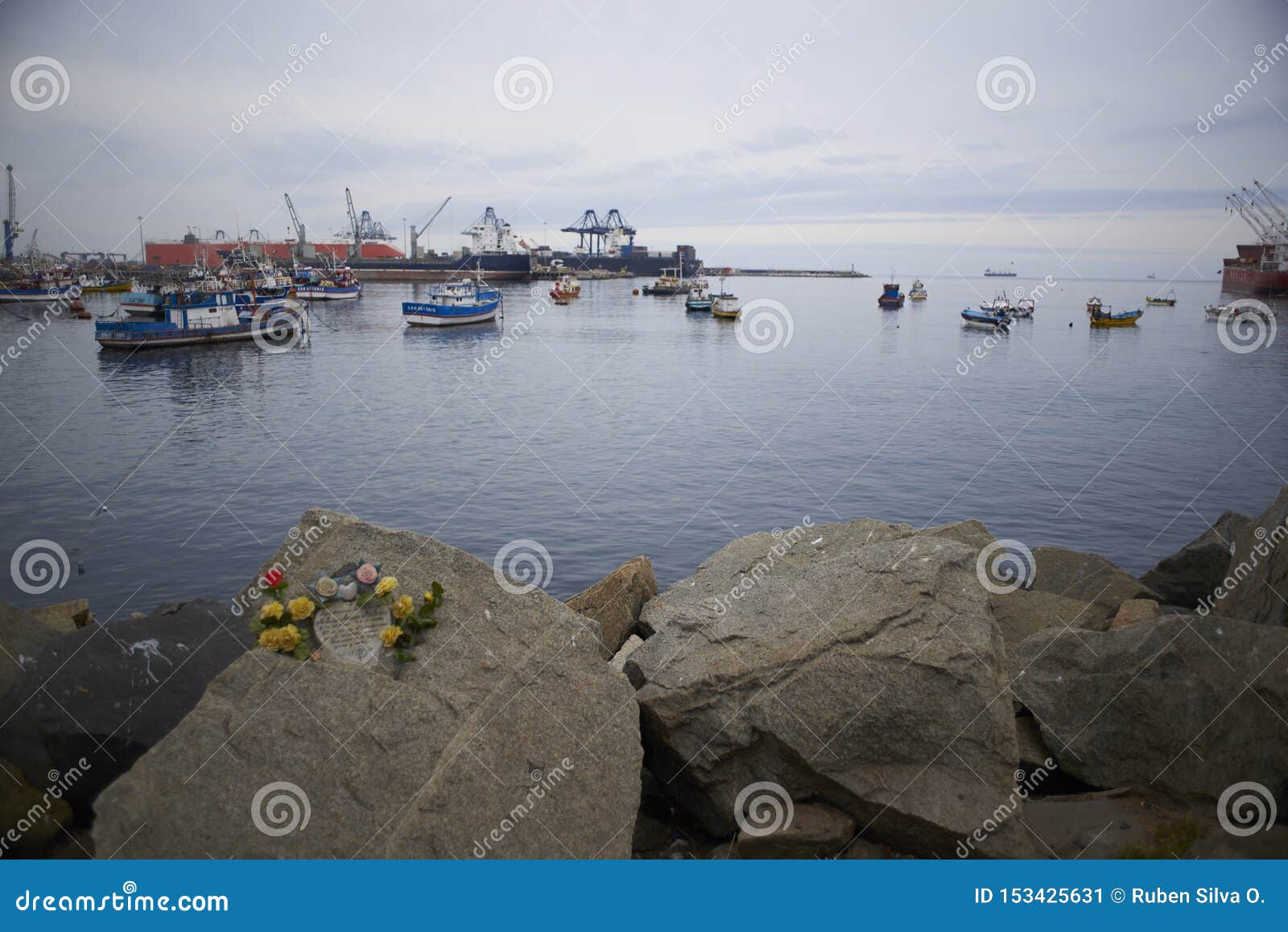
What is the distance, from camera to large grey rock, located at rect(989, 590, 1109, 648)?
831cm

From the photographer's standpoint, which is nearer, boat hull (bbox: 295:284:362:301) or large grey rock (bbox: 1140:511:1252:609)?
large grey rock (bbox: 1140:511:1252:609)

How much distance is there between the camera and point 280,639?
5719 mm

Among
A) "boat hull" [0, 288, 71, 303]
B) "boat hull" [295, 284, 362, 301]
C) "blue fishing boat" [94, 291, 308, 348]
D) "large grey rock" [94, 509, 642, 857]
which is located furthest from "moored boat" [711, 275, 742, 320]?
"large grey rock" [94, 509, 642, 857]

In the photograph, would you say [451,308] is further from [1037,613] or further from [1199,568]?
[1037,613]

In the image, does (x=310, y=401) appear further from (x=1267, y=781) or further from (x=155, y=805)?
(x=1267, y=781)

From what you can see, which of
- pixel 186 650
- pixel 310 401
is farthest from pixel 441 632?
pixel 310 401

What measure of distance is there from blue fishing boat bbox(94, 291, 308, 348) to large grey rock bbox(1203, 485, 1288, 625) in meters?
53.2

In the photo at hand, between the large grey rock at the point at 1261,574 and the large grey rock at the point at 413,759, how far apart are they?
19.1ft

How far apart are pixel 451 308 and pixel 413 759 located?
62409 mm

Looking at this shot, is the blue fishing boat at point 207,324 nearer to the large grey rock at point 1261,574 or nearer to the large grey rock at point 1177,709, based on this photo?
the large grey rock at point 1177,709

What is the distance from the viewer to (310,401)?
108 ft

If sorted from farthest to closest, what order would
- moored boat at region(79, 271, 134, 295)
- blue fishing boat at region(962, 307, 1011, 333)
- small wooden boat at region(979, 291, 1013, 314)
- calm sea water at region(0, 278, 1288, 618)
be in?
moored boat at region(79, 271, 134, 295), small wooden boat at region(979, 291, 1013, 314), blue fishing boat at region(962, 307, 1011, 333), calm sea water at region(0, 278, 1288, 618)

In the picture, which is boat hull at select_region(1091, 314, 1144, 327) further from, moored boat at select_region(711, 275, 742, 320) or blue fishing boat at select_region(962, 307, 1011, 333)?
moored boat at select_region(711, 275, 742, 320)

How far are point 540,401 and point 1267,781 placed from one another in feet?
95.2
